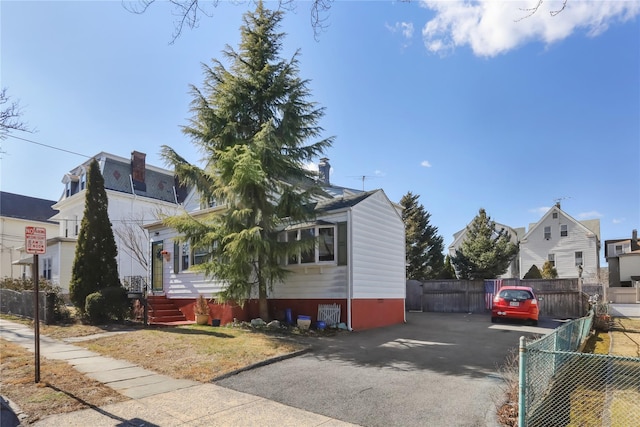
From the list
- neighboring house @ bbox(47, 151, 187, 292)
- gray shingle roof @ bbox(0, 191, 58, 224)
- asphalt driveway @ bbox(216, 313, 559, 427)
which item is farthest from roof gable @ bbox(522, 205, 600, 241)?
gray shingle roof @ bbox(0, 191, 58, 224)

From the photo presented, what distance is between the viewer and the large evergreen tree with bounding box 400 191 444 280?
103 feet

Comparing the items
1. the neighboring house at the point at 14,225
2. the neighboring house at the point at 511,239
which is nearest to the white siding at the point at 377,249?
the neighboring house at the point at 511,239

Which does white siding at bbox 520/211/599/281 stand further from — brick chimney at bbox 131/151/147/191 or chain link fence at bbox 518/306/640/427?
brick chimney at bbox 131/151/147/191

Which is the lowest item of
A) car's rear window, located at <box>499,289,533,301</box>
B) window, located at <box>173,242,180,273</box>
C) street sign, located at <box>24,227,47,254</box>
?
car's rear window, located at <box>499,289,533,301</box>

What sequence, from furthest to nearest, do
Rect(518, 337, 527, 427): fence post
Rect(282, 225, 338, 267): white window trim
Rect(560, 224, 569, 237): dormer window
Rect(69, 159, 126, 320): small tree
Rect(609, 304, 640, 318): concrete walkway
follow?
Rect(560, 224, 569, 237): dormer window < Rect(609, 304, 640, 318): concrete walkway < Rect(69, 159, 126, 320): small tree < Rect(282, 225, 338, 267): white window trim < Rect(518, 337, 527, 427): fence post

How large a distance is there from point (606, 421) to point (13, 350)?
12587 mm

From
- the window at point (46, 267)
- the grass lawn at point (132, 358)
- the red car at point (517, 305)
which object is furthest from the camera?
the window at point (46, 267)

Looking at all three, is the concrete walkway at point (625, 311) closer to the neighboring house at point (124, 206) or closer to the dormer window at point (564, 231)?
the dormer window at point (564, 231)

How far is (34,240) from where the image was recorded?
731 centimetres

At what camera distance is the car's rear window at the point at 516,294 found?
15205 mm

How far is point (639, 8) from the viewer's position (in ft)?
19.9

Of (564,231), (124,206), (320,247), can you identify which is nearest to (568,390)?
(320,247)

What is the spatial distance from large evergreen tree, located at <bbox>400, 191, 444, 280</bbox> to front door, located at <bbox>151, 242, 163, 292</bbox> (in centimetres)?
1881

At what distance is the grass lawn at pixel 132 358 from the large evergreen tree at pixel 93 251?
182 centimetres
